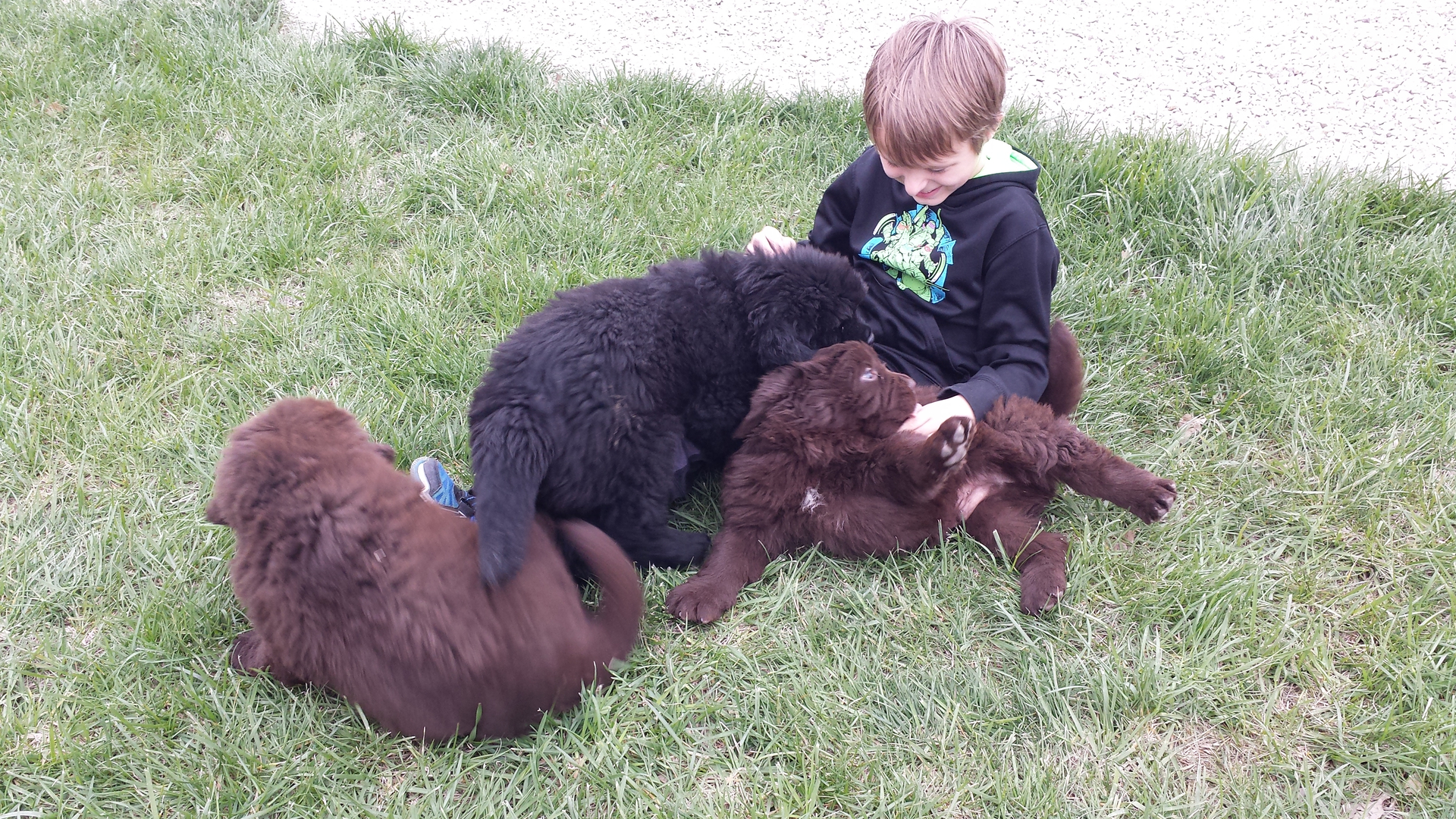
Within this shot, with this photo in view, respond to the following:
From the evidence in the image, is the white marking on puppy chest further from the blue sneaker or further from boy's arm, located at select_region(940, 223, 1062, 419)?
the blue sneaker

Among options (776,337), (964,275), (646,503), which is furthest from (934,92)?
(646,503)

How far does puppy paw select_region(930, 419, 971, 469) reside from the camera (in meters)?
2.32

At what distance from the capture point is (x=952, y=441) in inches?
91.7

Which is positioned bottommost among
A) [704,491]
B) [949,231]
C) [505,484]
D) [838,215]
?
[704,491]

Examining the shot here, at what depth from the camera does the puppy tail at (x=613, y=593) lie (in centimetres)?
218

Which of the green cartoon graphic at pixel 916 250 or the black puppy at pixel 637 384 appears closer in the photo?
the black puppy at pixel 637 384

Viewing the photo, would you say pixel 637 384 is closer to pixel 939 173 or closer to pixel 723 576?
pixel 723 576

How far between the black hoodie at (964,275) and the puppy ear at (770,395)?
0.48m

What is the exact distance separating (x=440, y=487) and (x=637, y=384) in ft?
2.20

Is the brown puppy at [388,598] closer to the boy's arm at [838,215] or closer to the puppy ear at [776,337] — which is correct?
the puppy ear at [776,337]

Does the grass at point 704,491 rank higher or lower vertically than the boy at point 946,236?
lower

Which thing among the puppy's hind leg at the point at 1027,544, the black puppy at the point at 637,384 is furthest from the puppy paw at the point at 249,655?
the puppy's hind leg at the point at 1027,544

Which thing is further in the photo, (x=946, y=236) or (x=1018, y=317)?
(x=946, y=236)

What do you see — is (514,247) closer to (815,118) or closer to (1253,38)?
(815,118)
